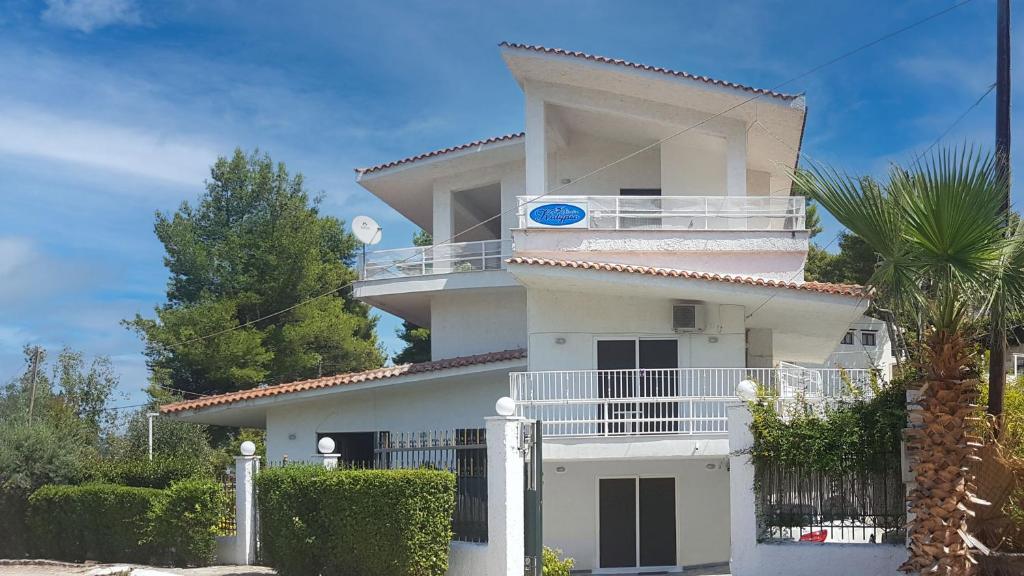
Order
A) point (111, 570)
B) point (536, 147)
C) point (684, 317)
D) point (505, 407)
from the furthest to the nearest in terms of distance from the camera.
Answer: point (536, 147) < point (684, 317) < point (111, 570) < point (505, 407)

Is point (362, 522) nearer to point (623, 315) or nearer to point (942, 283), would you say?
point (623, 315)

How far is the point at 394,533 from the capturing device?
14.5 m

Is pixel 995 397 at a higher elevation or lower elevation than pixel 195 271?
lower

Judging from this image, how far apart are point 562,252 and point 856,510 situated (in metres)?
8.23

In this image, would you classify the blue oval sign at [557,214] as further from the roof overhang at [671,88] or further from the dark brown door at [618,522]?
the dark brown door at [618,522]

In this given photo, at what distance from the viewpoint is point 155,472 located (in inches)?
744

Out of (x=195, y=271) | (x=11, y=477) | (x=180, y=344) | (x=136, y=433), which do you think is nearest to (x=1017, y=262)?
(x=11, y=477)

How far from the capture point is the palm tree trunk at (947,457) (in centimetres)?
1121

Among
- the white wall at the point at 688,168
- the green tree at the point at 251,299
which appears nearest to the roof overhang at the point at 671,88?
the white wall at the point at 688,168

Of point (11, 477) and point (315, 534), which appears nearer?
point (315, 534)

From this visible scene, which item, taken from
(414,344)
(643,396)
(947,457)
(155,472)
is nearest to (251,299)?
(414,344)

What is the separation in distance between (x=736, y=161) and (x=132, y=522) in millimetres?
13296

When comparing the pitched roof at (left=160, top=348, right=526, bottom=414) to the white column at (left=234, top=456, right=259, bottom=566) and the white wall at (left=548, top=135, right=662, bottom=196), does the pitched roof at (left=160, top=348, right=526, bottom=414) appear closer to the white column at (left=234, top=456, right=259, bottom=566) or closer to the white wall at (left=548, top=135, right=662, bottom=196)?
the white column at (left=234, top=456, right=259, bottom=566)

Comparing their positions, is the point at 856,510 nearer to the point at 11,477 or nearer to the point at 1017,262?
the point at 1017,262
